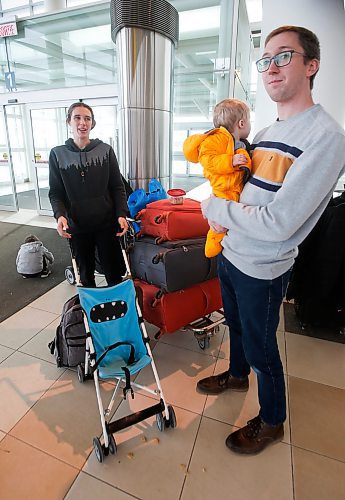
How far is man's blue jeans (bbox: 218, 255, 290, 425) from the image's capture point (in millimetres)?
1217

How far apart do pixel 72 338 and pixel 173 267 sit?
0.80 m

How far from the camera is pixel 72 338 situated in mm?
1895

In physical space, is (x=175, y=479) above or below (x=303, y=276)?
below

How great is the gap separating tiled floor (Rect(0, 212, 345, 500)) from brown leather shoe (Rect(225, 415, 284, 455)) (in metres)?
0.04

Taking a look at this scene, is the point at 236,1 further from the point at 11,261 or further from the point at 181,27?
the point at 11,261

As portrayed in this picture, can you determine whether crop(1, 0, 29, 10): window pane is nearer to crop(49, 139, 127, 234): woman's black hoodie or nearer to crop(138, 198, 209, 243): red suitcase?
crop(49, 139, 127, 234): woman's black hoodie

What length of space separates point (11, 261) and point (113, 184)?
242cm

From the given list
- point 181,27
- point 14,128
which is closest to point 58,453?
point 181,27

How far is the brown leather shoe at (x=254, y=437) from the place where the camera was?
55.9 inches

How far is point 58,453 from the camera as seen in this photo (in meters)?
1.44

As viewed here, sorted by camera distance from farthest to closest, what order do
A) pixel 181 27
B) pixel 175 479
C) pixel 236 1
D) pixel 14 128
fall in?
pixel 14 128 → pixel 181 27 → pixel 236 1 → pixel 175 479

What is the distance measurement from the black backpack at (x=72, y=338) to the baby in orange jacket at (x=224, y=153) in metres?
1.01

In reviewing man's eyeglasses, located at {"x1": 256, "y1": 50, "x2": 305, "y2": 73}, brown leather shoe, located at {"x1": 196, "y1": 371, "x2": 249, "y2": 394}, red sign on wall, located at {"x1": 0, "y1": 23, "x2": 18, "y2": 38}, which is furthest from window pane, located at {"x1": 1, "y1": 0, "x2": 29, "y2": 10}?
brown leather shoe, located at {"x1": 196, "y1": 371, "x2": 249, "y2": 394}

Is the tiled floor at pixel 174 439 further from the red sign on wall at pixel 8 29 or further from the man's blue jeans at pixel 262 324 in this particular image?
the red sign on wall at pixel 8 29
